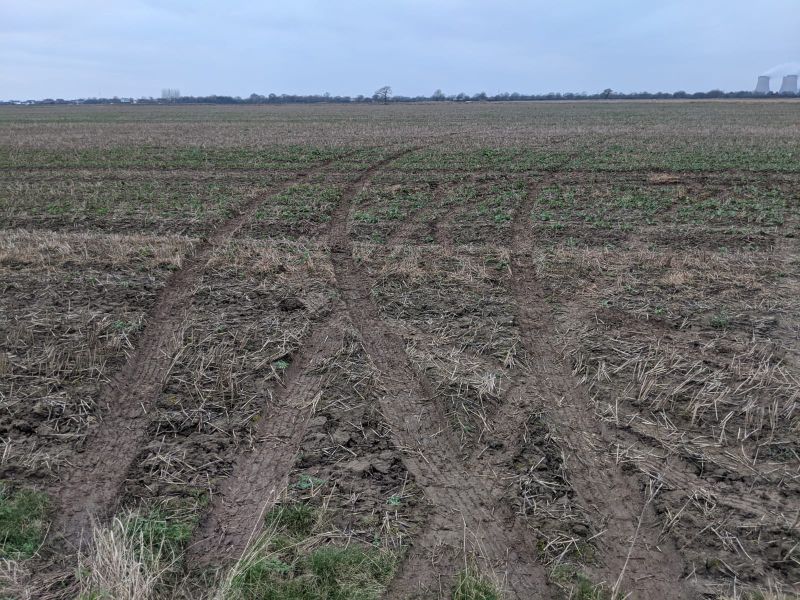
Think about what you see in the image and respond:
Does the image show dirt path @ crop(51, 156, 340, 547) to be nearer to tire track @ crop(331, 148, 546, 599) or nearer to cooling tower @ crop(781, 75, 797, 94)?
tire track @ crop(331, 148, 546, 599)

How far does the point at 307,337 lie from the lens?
22.7ft

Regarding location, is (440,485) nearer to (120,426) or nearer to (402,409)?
(402,409)

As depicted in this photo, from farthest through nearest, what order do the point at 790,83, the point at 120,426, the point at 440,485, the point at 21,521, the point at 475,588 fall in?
the point at 790,83 → the point at 120,426 → the point at 440,485 → the point at 21,521 → the point at 475,588

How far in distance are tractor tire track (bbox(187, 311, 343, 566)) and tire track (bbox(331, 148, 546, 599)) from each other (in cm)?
81

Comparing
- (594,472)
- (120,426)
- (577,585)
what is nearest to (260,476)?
(120,426)

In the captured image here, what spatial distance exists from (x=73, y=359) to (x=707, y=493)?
635cm

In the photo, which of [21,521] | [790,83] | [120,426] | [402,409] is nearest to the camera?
[21,521]

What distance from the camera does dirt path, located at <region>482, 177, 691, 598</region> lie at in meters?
3.74

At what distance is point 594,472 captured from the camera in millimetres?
4645

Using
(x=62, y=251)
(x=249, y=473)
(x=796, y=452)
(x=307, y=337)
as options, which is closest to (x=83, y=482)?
(x=249, y=473)

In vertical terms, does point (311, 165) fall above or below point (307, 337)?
above

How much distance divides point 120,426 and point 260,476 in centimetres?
162

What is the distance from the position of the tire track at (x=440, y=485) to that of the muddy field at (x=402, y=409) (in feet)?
0.07

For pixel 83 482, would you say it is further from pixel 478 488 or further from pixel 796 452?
pixel 796 452
